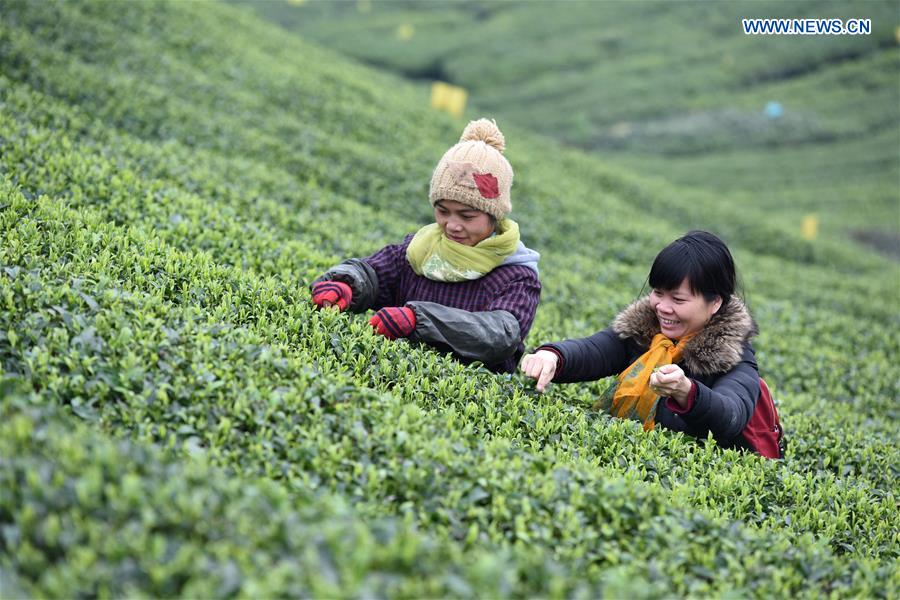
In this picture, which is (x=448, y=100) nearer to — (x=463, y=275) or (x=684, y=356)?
(x=463, y=275)

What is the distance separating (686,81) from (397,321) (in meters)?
40.3

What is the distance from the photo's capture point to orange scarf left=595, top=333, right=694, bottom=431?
15.6 feet

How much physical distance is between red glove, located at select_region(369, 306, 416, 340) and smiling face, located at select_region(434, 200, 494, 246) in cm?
62

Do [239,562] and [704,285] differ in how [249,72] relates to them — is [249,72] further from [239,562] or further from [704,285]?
[239,562]

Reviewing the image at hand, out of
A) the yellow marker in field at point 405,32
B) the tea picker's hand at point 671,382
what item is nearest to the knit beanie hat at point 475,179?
the tea picker's hand at point 671,382

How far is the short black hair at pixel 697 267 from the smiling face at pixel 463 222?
3.70 ft

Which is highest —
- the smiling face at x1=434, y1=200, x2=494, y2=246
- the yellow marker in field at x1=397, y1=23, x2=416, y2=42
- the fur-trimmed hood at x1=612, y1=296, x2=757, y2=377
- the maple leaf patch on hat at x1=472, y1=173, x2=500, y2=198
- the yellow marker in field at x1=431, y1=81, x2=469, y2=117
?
the yellow marker in field at x1=397, y1=23, x2=416, y2=42

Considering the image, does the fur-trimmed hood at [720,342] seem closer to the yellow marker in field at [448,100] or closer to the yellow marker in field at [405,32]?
the yellow marker in field at [448,100]

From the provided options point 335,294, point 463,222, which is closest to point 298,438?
point 335,294

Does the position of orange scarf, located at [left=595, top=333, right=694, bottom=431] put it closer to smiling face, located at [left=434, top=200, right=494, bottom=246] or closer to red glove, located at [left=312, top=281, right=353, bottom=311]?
smiling face, located at [left=434, top=200, right=494, bottom=246]

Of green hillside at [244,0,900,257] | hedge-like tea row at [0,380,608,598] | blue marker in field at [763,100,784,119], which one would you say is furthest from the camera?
blue marker in field at [763,100,784,119]

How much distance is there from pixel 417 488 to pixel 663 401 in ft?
7.27

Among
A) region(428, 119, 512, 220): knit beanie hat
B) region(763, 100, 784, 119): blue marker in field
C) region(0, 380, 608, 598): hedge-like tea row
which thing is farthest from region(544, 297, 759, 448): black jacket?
region(763, 100, 784, 119): blue marker in field

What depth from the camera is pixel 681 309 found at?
15.2 feet
